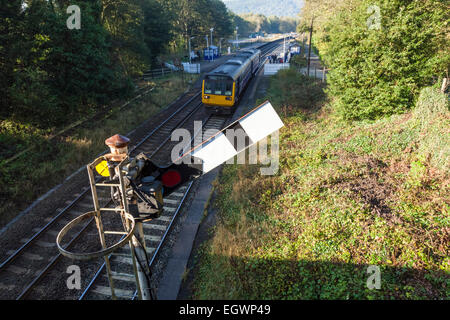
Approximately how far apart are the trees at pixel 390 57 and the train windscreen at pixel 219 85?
7.04 metres

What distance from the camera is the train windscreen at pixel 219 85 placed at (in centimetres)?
1816

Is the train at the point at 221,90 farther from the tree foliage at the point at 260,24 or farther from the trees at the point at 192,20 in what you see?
the tree foliage at the point at 260,24

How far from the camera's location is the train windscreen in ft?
59.6

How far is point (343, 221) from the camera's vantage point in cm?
736

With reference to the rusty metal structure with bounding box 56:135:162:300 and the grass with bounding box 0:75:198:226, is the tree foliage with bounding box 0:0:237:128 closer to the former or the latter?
the grass with bounding box 0:75:198:226

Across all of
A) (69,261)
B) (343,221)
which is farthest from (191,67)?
(343,221)

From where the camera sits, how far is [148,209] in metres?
3.94

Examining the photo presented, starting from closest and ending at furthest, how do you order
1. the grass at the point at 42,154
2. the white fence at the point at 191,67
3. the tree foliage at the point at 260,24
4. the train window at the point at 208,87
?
the grass at the point at 42,154
the train window at the point at 208,87
the white fence at the point at 191,67
the tree foliage at the point at 260,24

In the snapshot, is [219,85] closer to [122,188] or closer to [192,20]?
[122,188]

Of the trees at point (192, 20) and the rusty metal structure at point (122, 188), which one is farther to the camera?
the trees at point (192, 20)

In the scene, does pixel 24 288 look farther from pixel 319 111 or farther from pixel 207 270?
pixel 319 111

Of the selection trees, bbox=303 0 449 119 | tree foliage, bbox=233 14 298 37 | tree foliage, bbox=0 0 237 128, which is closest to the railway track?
tree foliage, bbox=0 0 237 128

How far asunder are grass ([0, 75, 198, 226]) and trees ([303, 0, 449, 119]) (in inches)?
548

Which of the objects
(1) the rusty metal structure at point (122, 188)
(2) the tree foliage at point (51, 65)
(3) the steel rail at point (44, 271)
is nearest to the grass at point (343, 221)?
(1) the rusty metal structure at point (122, 188)
